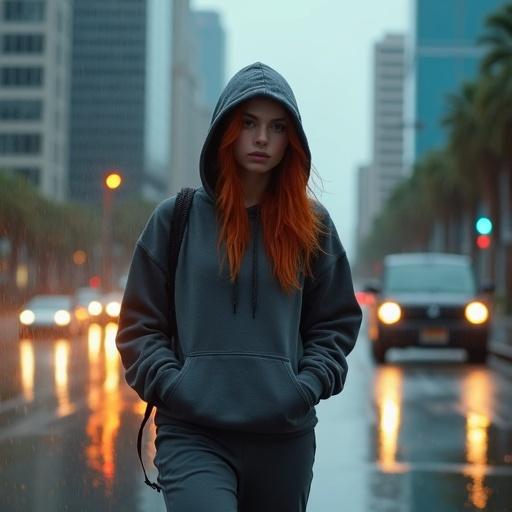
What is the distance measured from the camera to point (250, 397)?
318 centimetres

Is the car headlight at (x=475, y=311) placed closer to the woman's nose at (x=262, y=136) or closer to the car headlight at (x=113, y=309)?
the car headlight at (x=113, y=309)

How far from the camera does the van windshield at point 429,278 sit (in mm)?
20859

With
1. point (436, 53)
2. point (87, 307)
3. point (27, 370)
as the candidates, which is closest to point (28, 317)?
point (27, 370)

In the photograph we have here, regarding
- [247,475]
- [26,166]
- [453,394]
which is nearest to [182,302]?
[247,475]

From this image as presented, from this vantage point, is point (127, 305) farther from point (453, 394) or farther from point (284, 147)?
point (453, 394)

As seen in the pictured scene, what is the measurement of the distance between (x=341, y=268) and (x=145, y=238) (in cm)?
58

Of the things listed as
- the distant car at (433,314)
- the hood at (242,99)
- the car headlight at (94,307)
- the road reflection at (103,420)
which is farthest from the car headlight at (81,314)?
the hood at (242,99)

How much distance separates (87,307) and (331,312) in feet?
123

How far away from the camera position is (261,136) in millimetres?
3398

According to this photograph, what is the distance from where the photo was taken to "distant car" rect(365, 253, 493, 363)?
66.6 ft

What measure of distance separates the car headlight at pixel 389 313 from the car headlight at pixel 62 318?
14086 millimetres

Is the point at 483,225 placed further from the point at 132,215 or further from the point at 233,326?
the point at 233,326

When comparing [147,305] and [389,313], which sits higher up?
[147,305]

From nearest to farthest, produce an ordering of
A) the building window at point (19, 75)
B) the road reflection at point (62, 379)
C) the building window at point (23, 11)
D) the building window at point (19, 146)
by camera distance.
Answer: the road reflection at point (62, 379)
the building window at point (19, 75)
the building window at point (23, 11)
the building window at point (19, 146)
